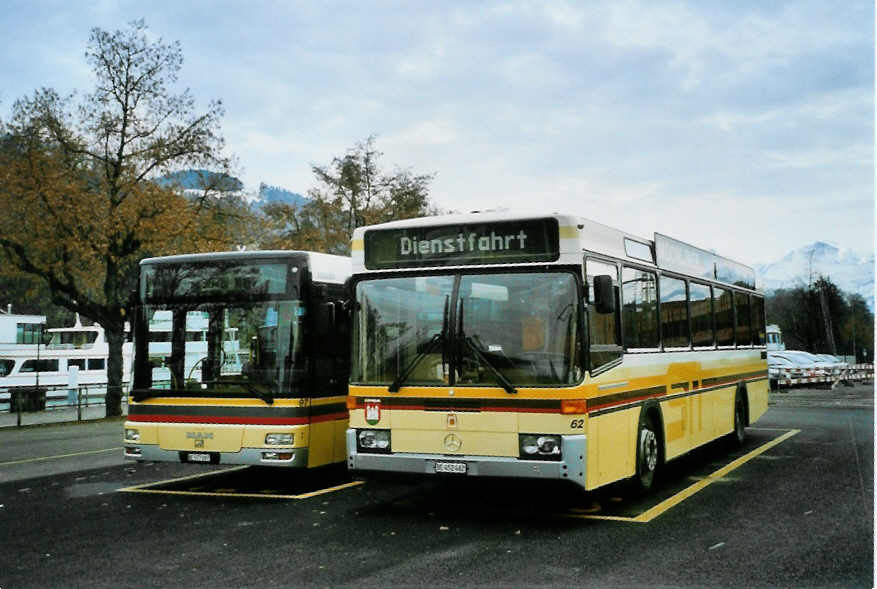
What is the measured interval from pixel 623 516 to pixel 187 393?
203 inches

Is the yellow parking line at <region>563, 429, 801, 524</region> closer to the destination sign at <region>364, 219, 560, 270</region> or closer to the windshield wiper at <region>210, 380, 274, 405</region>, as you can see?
the destination sign at <region>364, 219, 560, 270</region>

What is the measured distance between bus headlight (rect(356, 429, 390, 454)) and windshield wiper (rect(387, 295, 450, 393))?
0.45 m

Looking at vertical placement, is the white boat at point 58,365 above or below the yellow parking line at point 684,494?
above

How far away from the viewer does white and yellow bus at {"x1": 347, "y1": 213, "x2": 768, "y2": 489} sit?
843 centimetres

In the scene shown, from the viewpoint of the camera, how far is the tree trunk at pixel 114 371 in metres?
27.5

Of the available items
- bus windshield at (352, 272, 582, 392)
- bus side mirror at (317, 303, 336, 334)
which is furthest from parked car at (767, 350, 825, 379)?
bus windshield at (352, 272, 582, 392)

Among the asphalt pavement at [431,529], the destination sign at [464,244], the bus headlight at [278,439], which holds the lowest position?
the asphalt pavement at [431,529]

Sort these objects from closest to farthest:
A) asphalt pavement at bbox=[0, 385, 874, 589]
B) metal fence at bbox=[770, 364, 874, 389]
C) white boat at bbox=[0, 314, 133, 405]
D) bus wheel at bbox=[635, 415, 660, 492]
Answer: asphalt pavement at bbox=[0, 385, 874, 589] → bus wheel at bbox=[635, 415, 660, 492] → metal fence at bbox=[770, 364, 874, 389] → white boat at bbox=[0, 314, 133, 405]

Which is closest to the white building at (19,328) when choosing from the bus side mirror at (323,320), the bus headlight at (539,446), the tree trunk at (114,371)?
the tree trunk at (114,371)

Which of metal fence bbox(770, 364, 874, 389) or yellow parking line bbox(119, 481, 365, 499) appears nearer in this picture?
yellow parking line bbox(119, 481, 365, 499)

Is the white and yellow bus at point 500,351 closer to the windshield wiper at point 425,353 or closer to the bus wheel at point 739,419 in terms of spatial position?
the windshield wiper at point 425,353

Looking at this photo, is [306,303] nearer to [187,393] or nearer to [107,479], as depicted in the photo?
[187,393]

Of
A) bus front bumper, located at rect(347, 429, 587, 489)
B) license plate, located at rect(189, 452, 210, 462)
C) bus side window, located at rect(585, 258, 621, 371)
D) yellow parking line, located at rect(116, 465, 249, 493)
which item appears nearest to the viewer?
bus front bumper, located at rect(347, 429, 587, 489)

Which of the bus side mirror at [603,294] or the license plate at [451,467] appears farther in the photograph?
the license plate at [451,467]
